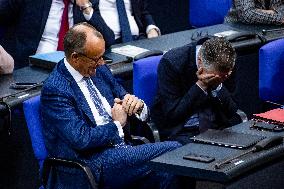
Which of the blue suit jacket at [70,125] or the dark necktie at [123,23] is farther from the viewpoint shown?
the dark necktie at [123,23]

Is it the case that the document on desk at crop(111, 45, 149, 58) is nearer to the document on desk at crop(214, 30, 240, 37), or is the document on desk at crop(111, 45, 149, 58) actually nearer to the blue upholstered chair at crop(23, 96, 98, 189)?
the document on desk at crop(214, 30, 240, 37)

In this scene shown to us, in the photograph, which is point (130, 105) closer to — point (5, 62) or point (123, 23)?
point (5, 62)

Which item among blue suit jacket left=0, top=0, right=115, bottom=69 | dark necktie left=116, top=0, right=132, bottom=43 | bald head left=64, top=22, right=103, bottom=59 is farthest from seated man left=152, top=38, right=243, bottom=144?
dark necktie left=116, top=0, right=132, bottom=43

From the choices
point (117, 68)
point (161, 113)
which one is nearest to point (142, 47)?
point (117, 68)

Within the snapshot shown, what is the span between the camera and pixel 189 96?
4.18m

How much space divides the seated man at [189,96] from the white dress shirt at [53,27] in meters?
1.12

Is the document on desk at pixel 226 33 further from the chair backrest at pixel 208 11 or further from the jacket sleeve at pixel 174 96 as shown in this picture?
the jacket sleeve at pixel 174 96

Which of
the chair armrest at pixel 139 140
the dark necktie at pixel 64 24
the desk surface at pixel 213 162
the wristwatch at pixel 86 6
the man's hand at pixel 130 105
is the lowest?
the chair armrest at pixel 139 140

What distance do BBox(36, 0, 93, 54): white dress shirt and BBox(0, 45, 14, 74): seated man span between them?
0.71 meters

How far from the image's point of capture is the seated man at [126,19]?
5.43 m

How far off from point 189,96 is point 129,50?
0.86 m

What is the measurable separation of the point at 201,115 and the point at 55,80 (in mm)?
939

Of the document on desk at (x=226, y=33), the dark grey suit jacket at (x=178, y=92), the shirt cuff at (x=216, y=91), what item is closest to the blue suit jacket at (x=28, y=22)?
the document on desk at (x=226, y=33)

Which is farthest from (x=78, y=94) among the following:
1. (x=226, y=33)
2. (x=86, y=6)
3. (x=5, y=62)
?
(x=226, y=33)
